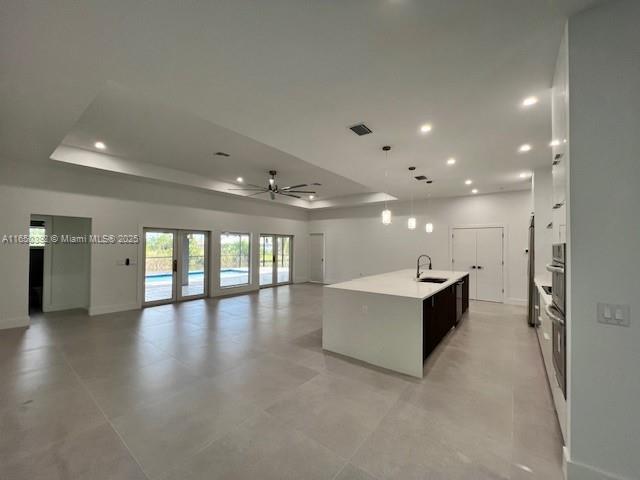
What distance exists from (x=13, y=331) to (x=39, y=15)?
5.21 m

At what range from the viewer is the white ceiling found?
5.41 ft

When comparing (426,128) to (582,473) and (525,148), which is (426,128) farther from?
(582,473)

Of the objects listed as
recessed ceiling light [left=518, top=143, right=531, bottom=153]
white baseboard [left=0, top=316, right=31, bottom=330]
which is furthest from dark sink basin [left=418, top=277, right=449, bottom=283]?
white baseboard [left=0, top=316, right=31, bottom=330]

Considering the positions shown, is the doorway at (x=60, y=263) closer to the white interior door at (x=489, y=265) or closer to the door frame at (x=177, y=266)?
the door frame at (x=177, y=266)

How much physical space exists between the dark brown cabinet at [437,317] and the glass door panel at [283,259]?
6.47 metres

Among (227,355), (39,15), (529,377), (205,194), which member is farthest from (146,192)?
(529,377)

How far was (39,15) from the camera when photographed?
1652 mm

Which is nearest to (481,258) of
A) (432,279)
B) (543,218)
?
(543,218)

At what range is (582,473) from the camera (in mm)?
1550

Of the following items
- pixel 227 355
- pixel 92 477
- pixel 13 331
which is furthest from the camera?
pixel 13 331

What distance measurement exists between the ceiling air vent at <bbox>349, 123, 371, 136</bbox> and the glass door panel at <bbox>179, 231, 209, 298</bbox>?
5577 millimetres

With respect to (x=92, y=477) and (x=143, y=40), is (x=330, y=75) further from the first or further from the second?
(x=92, y=477)

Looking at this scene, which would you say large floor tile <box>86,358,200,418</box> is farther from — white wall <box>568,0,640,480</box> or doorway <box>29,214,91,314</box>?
doorway <box>29,214,91,314</box>

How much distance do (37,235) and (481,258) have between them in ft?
33.7
